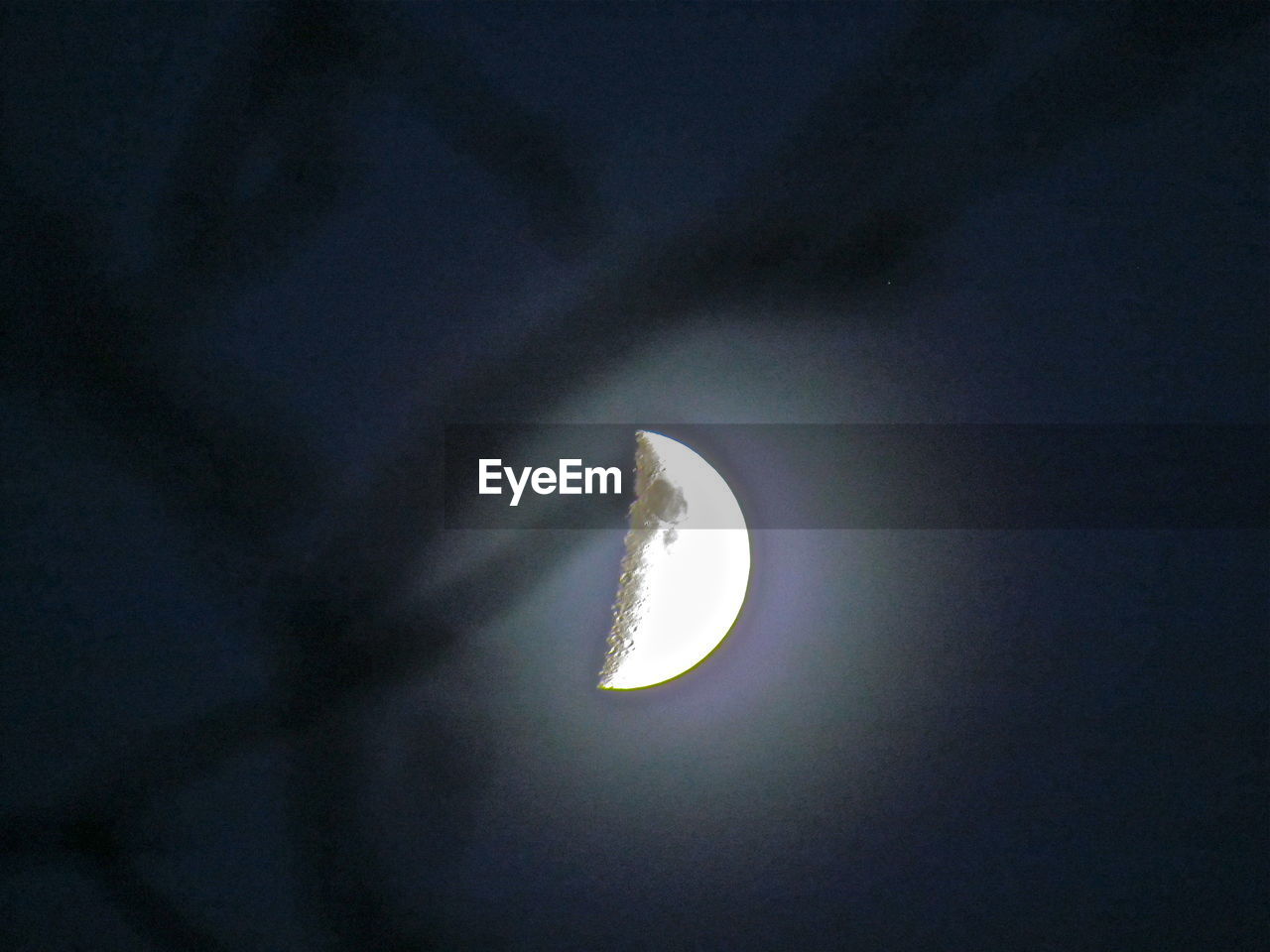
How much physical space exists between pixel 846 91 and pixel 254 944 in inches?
64.1

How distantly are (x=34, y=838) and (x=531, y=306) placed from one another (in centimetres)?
117

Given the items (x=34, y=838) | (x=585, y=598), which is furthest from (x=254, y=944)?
(x=585, y=598)

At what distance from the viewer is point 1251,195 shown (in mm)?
1085

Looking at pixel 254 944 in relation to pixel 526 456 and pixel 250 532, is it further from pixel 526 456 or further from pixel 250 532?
pixel 526 456

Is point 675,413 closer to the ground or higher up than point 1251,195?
closer to the ground

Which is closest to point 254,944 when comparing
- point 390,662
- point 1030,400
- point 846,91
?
point 390,662

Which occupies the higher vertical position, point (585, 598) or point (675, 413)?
point (675, 413)

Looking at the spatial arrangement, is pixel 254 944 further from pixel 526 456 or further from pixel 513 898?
pixel 526 456

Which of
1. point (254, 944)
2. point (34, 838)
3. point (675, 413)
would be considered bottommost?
point (254, 944)

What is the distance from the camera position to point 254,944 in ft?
3.72
